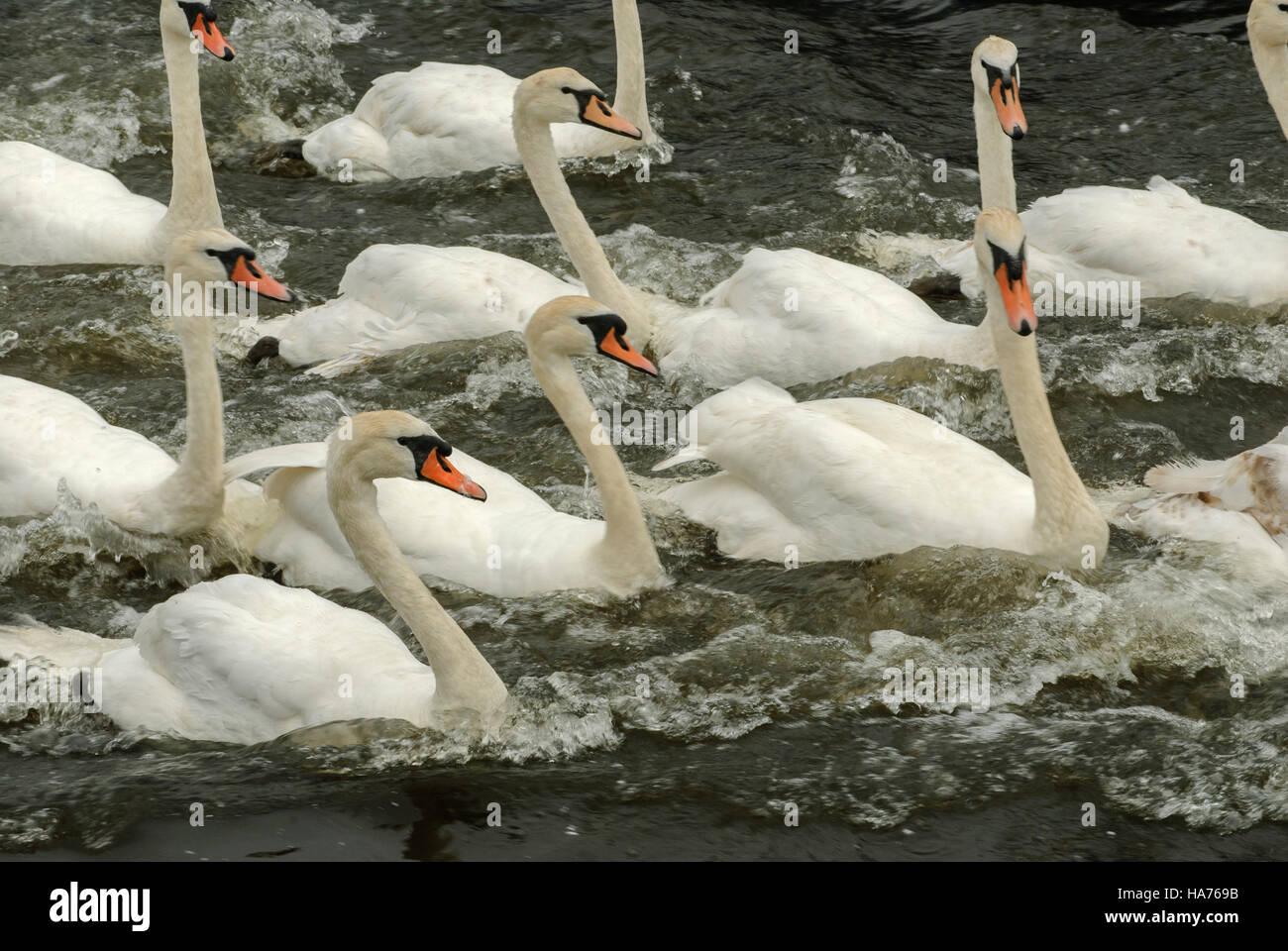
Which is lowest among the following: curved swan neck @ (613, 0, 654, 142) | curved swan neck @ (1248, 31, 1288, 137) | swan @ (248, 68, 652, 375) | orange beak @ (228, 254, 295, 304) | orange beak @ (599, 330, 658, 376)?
orange beak @ (599, 330, 658, 376)

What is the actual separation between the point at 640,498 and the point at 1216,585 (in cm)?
246

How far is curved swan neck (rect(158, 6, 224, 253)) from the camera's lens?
30.5ft

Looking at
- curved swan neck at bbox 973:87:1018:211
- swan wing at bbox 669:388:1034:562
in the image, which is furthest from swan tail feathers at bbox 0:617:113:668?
curved swan neck at bbox 973:87:1018:211

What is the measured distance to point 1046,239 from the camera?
971cm

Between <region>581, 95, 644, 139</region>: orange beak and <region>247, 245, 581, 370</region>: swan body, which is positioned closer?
<region>247, 245, 581, 370</region>: swan body

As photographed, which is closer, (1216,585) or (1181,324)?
(1216,585)

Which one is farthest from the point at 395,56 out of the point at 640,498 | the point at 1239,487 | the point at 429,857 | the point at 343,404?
the point at 429,857

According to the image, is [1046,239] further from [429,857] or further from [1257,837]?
[429,857]

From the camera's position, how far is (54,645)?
6590 millimetres

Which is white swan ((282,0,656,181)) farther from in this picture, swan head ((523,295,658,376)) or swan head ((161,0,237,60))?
swan head ((523,295,658,376))

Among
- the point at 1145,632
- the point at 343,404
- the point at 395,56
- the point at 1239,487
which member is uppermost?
the point at 395,56

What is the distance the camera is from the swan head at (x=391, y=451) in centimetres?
592

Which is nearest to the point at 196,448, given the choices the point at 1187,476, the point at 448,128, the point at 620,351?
the point at 620,351

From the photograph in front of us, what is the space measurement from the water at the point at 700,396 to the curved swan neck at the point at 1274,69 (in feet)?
2.81
